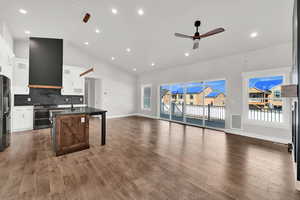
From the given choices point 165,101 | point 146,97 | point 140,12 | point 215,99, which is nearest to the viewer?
point 140,12

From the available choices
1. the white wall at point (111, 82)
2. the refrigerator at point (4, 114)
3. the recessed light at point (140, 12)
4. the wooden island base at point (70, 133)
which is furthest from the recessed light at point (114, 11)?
the white wall at point (111, 82)

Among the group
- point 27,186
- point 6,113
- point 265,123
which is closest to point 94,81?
point 6,113

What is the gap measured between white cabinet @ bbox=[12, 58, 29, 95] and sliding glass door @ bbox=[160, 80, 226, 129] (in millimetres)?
6386

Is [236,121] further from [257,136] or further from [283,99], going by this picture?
[283,99]

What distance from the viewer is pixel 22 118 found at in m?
4.73

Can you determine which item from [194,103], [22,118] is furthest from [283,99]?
[22,118]

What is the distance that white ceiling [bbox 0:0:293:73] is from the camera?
3014 mm

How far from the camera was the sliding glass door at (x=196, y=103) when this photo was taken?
5.62 metres

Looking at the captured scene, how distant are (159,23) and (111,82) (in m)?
5.12

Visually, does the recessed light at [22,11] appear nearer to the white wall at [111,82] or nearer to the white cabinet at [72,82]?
the white cabinet at [72,82]

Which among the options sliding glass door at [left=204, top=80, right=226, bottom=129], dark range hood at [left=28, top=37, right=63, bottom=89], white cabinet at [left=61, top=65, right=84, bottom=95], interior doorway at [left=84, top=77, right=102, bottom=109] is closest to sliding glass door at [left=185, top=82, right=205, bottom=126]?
sliding glass door at [left=204, top=80, right=226, bottom=129]

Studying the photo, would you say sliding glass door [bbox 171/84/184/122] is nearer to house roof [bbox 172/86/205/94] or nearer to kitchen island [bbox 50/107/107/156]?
house roof [bbox 172/86/205/94]

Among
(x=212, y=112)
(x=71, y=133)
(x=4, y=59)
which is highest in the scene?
(x=4, y=59)

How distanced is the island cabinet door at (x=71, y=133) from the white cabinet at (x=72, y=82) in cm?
353
